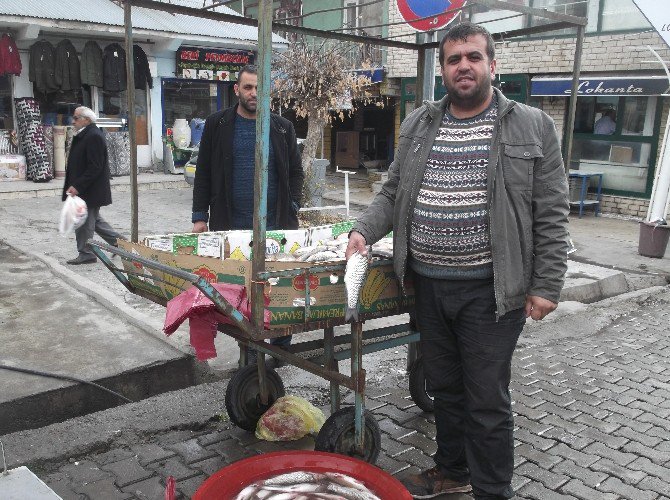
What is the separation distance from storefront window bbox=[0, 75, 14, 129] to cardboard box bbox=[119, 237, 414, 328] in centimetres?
1276

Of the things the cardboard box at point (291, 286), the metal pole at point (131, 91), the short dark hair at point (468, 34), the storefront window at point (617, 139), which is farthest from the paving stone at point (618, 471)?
the storefront window at point (617, 139)

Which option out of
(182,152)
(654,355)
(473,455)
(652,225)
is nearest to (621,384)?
(654,355)

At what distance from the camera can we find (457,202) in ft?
8.98

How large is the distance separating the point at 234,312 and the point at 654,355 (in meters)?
4.24

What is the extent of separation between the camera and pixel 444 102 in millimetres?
2881

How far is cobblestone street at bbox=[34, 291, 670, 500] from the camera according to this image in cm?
331

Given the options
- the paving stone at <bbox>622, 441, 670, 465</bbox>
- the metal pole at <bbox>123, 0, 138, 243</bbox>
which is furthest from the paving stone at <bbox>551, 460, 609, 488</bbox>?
the metal pole at <bbox>123, 0, 138, 243</bbox>

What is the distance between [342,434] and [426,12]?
320 centimetres

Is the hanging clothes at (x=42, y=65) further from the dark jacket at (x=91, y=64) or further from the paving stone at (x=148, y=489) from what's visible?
the paving stone at (x=148, y=489)

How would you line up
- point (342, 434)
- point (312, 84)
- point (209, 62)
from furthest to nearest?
1. point (209, 62)
2. point (312, 84)
3. point (342, 434)

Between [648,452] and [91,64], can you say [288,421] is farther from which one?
[91,64]

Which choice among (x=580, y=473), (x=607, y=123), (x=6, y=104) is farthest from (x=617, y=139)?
(x=6, y=104)

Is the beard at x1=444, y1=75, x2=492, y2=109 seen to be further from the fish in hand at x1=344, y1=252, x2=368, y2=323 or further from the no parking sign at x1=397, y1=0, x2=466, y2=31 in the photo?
the no parking sign at x1=397, y1=0, x2=466, y2=31

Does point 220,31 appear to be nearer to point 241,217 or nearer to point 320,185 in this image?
point 320,185
